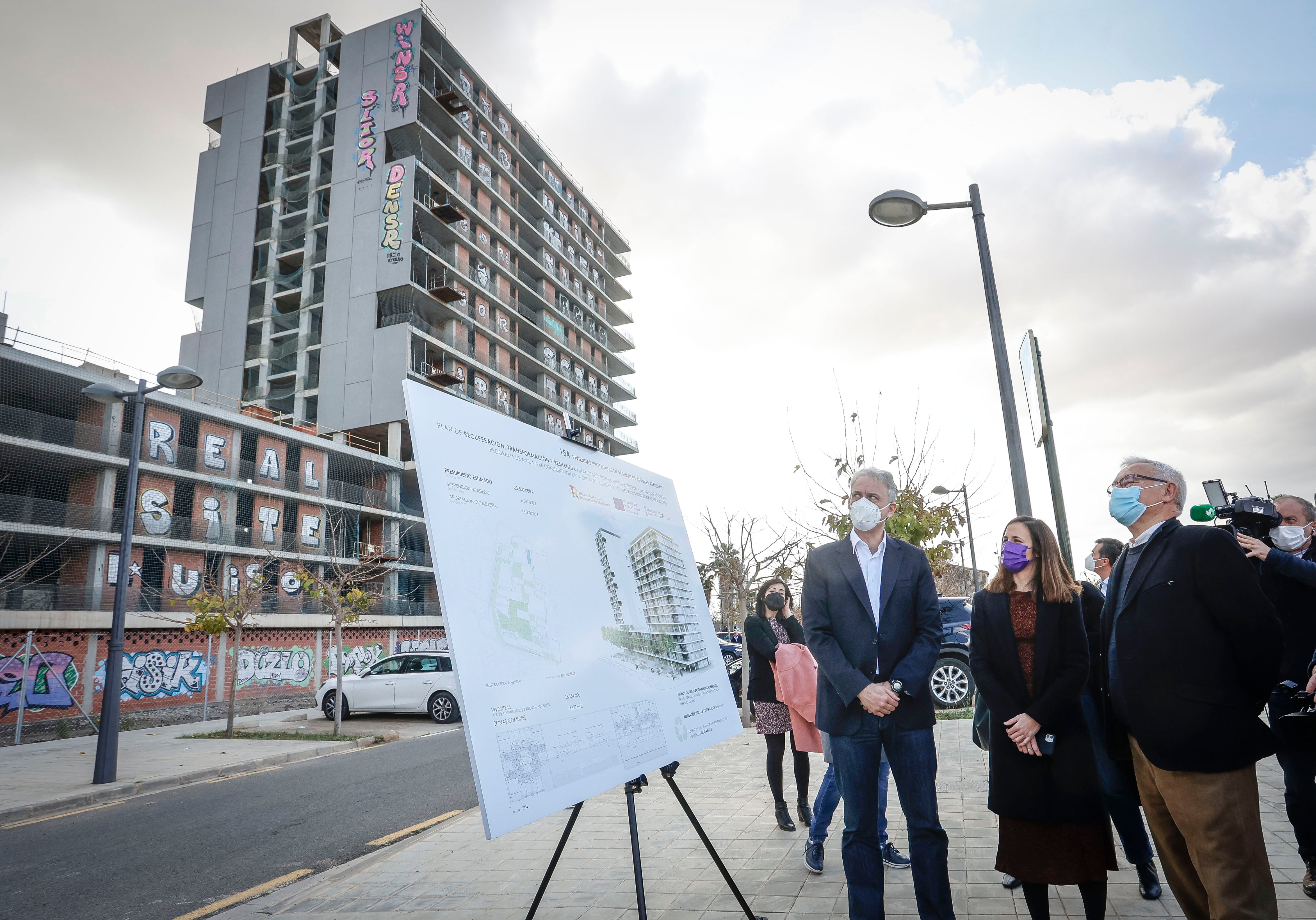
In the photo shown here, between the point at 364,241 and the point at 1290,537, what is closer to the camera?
the point at 1290,537

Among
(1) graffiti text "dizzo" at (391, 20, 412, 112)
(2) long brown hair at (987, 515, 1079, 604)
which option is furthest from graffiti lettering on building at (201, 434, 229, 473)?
(2) long brown hair at (987, 515, 1079, 604)

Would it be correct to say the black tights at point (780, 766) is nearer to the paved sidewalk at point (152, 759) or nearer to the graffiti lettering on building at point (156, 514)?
the paved sidewalk at point (152, 759)

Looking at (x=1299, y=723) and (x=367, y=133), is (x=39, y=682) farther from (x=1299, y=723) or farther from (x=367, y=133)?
(x=367, y=133)

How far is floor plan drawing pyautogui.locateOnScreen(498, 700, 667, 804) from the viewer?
2484 mm

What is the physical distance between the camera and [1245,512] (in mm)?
3721

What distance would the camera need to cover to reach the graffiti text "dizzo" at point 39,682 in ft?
68.9

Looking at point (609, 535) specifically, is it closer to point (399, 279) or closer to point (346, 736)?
point (346, 736)

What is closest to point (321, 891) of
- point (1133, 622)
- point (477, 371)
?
point (1133, 622)

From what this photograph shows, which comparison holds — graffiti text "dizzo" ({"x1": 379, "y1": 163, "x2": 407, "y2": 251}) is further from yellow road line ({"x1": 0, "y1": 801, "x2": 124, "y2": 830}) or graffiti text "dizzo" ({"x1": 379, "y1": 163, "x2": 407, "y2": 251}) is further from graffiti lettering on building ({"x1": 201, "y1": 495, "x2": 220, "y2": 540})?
yellow road line ({"x1": 0, "y1": 801, "x2": 124, "y2": 830})

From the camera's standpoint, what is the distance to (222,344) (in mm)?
45562

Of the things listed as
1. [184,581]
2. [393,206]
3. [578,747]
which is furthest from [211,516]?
[578,747]

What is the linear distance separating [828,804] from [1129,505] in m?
2.48

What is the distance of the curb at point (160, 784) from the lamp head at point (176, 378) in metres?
5.63

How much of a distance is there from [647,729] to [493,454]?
4.33 feet
